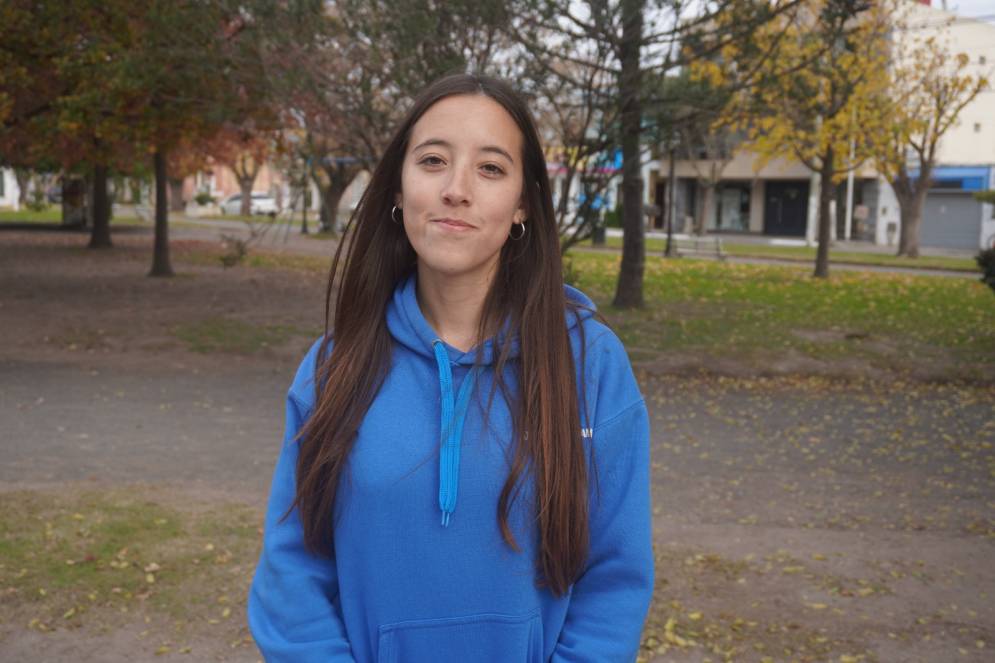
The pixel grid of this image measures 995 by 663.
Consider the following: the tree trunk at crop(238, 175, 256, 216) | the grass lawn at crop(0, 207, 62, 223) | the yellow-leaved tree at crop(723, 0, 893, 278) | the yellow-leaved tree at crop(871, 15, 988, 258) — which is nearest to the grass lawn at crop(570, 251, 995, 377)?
the yellow-leaved tree at crop(723, 0, 893, 278)

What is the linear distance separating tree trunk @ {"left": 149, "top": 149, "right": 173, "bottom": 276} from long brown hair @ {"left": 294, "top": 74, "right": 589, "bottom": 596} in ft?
61.6

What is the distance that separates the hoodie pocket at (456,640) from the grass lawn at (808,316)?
285 inches

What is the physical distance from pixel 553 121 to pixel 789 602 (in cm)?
624

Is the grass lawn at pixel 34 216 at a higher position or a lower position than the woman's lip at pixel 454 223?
higher

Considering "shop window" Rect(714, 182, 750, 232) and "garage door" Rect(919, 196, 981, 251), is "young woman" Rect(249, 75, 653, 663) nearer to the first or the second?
"garage door" Rect(919, 196, 981, 251)

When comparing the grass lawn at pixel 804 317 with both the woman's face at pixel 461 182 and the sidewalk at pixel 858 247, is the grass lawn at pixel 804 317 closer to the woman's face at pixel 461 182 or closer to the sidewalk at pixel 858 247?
the woman's face at pixel 461 182

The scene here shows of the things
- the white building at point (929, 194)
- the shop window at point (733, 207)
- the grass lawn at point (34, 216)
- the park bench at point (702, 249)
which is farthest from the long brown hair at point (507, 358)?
the shop window at point (733, 207)

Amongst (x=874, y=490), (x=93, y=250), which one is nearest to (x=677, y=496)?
(x=874, y=490)

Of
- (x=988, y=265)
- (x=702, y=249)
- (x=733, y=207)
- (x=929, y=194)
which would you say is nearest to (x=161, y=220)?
(x=988, y=265)

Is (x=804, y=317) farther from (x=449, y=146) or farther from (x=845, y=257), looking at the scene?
(x=845, y=257)

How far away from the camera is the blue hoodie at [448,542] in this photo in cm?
210

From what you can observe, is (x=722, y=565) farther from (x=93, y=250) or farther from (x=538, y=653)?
(x=93, y=250)

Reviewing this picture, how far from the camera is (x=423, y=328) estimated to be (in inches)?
88.6

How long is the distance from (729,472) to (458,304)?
6.17 m
